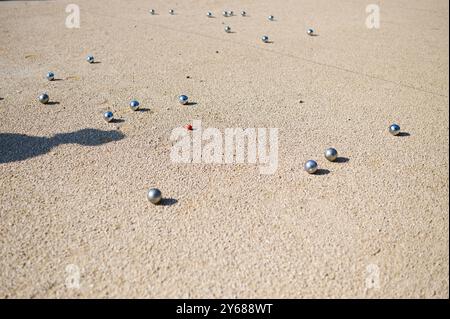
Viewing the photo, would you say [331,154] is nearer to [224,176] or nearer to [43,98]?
[224,176]

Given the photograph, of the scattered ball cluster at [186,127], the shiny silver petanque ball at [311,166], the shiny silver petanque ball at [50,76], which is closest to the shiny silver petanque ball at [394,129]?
the scattered ball cluster at [186,127]

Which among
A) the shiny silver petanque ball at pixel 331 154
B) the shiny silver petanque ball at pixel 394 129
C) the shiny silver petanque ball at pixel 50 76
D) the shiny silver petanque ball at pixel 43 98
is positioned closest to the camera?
the shiny silver petanque ball at pixel 331 154

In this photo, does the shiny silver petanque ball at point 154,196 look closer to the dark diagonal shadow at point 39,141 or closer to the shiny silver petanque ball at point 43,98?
the dark diagonal shadow at point 39,141

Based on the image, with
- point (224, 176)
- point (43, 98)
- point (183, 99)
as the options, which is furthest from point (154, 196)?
point (43, 98)

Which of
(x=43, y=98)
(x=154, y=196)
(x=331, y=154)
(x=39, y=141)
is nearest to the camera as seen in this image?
(x=154, y=196)

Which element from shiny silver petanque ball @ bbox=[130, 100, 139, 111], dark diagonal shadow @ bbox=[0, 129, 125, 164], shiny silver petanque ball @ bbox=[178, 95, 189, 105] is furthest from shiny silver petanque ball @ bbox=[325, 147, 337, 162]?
shiny silver petanque ball @ bbox=[130, 100, 139, 111]
